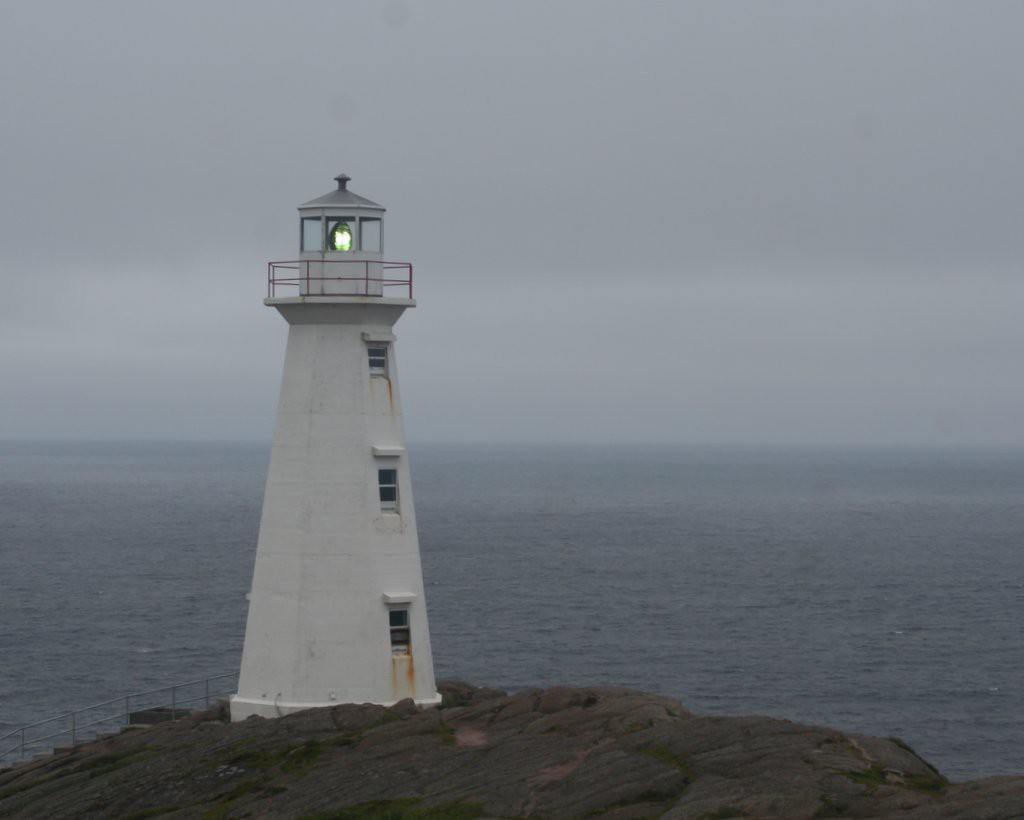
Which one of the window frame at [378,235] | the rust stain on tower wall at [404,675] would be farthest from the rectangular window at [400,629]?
the window frame at [378,235]

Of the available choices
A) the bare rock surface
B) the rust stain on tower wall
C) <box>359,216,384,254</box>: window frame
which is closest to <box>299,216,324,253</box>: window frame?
<box>359,216,384,254</box>: window frame

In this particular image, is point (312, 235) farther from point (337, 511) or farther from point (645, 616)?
point (645, 616)

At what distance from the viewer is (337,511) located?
1121 inches

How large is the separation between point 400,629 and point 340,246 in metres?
7.78

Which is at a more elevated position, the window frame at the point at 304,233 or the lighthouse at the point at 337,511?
the window frame at the point at 304,233

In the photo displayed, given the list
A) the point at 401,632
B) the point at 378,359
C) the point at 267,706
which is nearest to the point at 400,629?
the point at 401,632

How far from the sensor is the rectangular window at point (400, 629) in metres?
28.8

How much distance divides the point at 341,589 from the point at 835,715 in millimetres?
35499

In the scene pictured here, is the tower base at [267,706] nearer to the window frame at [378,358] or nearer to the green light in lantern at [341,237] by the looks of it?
the window frame at [378,358]

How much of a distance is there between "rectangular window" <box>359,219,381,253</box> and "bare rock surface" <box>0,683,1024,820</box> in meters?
9.12

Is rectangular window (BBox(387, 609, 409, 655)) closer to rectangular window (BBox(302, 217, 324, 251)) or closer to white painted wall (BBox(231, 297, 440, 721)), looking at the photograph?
white painted wall (BBox(231, 297, 440, 721))

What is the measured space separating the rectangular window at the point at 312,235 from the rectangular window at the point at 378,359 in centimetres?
228

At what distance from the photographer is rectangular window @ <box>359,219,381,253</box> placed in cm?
2922

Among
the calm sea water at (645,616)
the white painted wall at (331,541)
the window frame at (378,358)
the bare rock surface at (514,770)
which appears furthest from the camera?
the calm sea water at (645,616)
